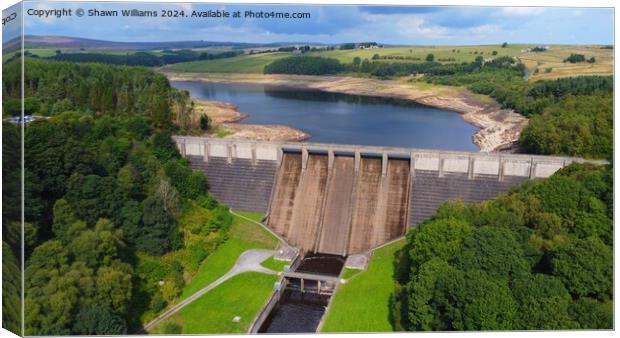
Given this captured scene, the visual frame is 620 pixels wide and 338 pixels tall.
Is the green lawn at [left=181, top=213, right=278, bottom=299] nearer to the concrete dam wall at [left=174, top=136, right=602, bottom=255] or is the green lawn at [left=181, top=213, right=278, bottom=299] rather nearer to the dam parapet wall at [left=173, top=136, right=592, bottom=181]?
the concrete dam wall at [left=174, top=136, right=602, bottom=255]

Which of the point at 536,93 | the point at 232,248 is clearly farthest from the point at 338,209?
the point at 536,93

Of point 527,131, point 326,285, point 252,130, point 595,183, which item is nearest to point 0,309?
point 326,285

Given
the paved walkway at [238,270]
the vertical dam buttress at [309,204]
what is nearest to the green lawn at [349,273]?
the paved walkway at [238,270]

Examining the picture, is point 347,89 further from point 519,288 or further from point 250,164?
point 519,288

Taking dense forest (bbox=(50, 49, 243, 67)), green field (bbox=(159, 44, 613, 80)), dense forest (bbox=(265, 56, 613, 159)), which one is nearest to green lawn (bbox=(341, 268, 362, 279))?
dense forest (bbox=(265, 56, 613, 159))

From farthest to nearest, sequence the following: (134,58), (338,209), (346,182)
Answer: (134,58)
(346,182)
(338,209)

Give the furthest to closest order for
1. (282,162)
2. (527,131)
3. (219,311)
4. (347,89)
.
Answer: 1. (347,89)
2. (527,131)
3. (282,162)
4. (219,311)

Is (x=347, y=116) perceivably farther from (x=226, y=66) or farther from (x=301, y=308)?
(x=301, y=308)
